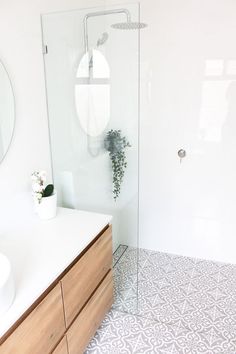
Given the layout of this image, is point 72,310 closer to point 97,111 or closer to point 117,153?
point 117,153

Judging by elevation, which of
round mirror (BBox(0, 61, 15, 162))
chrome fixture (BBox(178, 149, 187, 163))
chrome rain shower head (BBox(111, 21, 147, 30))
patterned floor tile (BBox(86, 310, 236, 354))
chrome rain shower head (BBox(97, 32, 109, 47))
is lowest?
patterned floor tile (BBox(86, 310, 236, 354))

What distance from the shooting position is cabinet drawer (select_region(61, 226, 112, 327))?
1523 millimetres

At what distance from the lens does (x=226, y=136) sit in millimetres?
2461

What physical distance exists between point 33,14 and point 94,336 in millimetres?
2084

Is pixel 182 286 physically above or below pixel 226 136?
below

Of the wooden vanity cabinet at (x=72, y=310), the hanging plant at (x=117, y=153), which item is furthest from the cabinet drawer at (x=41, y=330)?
the hanging plant at (x=117, y=153)

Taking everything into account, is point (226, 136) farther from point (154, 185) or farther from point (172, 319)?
point (172, 319)

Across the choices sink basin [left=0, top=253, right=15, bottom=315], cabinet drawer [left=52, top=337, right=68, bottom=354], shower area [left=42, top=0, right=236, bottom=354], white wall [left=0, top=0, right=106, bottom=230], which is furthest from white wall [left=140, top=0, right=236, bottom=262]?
sink basin [left=0, top=253, right=15, bottom=315]

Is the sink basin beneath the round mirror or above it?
beneath

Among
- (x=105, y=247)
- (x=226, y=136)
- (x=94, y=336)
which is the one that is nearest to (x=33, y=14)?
(x=105, y=247)

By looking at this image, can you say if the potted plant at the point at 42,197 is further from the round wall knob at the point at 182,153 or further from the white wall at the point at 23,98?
the round wall knob at the point at 182,153

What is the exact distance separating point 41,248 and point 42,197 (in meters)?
0.38

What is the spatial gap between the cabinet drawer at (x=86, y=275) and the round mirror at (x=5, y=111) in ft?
2.43

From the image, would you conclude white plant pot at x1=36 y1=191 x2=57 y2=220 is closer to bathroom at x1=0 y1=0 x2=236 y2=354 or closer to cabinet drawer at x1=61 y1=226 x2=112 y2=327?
bathroom at x1=0 y1=0 x2=236 y2=354
